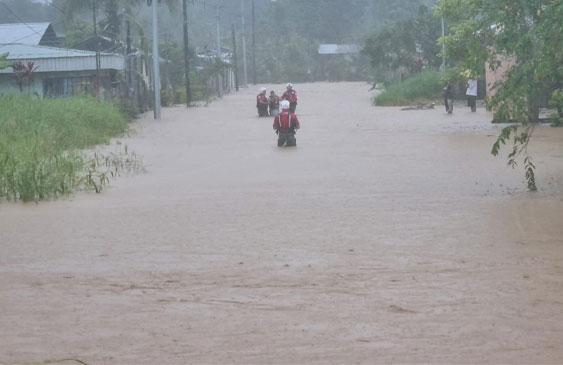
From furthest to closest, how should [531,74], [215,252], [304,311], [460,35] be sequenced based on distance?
[460,35] < [531,74] < [215,252] < [304,311]

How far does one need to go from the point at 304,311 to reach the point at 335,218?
508 cm

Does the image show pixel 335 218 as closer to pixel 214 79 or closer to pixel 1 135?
Answer: pixel 1 135

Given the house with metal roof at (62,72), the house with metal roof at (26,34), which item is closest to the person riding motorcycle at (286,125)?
the house with metal roof at (62,72)

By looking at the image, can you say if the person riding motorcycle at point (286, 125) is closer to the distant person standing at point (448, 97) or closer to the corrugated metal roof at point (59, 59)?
the distant person standing at point (448, 97)

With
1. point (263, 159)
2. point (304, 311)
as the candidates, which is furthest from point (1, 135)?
point (304, 311)

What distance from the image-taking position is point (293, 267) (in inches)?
400

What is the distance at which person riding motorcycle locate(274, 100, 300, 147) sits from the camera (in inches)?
934

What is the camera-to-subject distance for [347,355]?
6996 mm

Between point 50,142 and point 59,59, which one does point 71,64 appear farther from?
point 50,142

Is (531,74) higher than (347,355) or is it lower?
higher

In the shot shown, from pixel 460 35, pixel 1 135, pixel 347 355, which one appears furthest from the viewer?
pixel 460 35

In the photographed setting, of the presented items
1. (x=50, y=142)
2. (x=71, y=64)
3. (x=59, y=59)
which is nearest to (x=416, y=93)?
(x=71, y=64)

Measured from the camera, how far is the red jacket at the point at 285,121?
23.7 meters

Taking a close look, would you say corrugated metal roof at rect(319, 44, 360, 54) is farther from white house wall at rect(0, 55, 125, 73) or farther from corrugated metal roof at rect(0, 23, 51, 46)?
white house wall at rect(0, 55, 125, 73)
